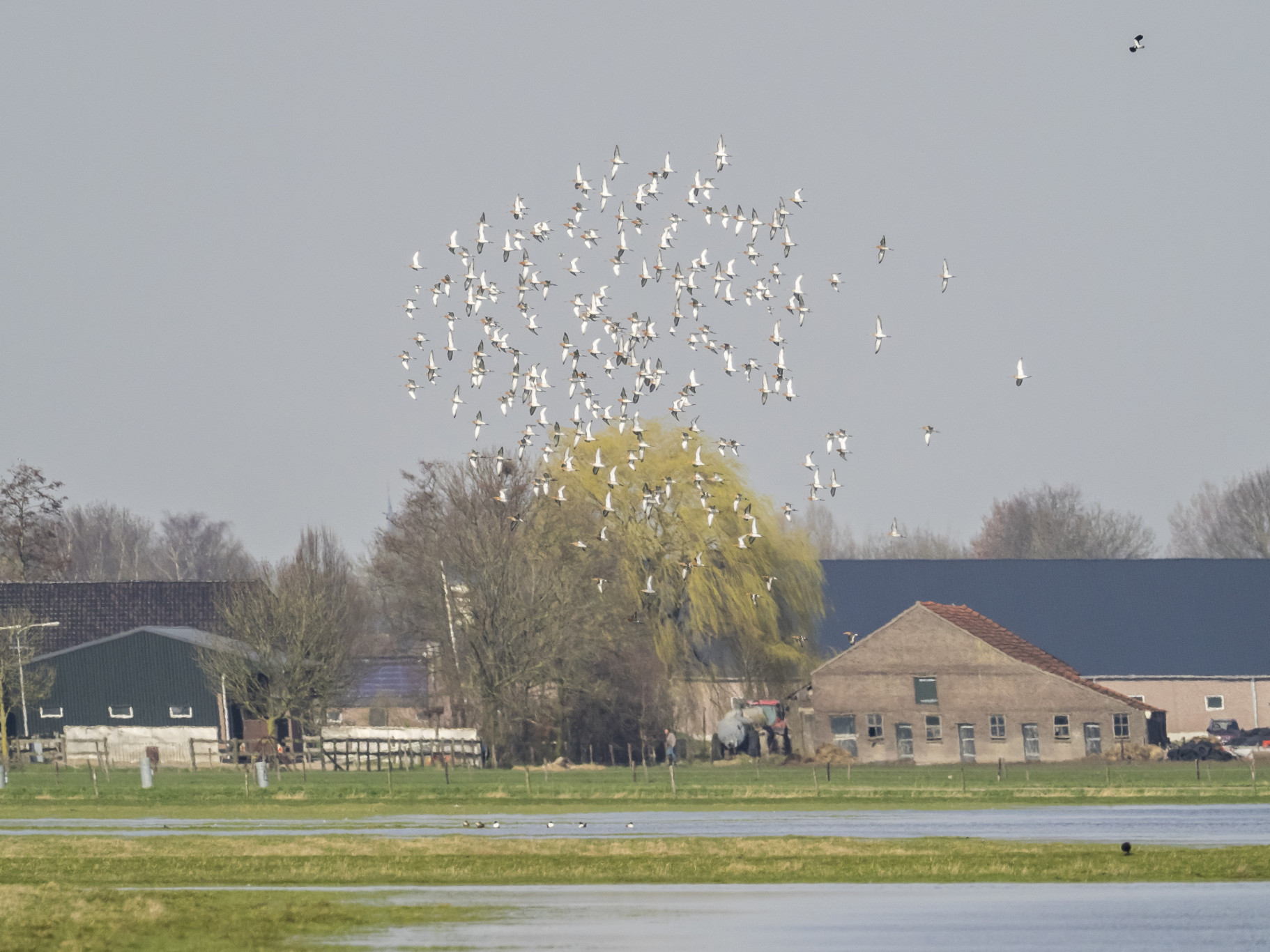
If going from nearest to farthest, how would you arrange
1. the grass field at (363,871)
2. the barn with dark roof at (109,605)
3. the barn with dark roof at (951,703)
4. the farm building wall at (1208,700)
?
the grass field at (363,871) → the barn with dark roof at (951,703) → the farm building wall at (1208,700) → the barn with dark roof at (109,605)

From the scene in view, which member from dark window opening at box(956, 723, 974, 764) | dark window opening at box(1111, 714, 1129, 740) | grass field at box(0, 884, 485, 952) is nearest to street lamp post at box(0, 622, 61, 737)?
dark window opening at box(956, 723, 974, 764)

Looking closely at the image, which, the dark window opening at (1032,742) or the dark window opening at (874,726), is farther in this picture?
the dark window opening at (874,726)

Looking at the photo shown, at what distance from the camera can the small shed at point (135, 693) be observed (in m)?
85.1

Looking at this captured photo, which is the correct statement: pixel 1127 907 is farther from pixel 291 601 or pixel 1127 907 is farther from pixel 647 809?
pixel 291 601

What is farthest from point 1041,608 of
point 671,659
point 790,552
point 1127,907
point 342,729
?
point 1127,907

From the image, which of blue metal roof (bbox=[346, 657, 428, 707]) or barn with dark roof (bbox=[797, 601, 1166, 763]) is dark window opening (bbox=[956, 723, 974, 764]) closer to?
barn with dark roof (bbox=[797, 601, 1166, 763])

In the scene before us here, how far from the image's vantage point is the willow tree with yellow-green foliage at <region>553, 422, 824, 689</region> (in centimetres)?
8306

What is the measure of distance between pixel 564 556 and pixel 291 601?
1266 cm

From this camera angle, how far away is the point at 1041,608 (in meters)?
101

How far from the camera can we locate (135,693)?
87188 millimetres

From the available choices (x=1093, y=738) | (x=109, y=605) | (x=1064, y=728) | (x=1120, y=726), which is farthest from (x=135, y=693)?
(x=1120, y=726)

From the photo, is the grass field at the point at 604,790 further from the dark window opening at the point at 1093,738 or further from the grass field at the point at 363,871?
the grass field at the point at 363,871

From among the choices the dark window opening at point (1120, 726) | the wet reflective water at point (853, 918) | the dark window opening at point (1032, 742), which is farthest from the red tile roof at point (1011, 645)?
the wet reflective water at point (853, 918)

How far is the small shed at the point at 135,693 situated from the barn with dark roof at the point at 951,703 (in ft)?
89.5
